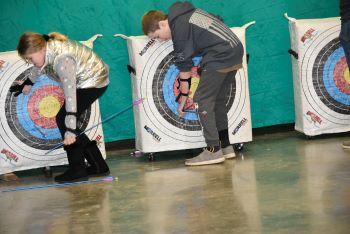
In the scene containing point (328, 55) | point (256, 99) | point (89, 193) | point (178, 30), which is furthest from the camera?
point (256, 99)

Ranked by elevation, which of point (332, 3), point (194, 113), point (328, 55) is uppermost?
point (332, 3)

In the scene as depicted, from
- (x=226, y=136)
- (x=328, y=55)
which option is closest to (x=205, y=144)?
(x=226, y=136)

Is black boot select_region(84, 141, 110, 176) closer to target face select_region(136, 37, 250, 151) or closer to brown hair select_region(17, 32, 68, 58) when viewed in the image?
target face select_region(136, 37, 250, 151)

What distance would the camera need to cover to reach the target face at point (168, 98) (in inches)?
175

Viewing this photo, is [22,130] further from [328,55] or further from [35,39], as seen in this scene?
[328,55]

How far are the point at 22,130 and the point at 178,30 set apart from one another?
1.13m

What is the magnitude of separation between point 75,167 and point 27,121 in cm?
49

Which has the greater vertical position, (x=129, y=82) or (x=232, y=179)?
(x=129, y=82)

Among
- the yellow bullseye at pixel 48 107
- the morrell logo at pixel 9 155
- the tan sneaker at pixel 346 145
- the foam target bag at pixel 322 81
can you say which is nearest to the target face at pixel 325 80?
the foam target bag at pixel 322 81

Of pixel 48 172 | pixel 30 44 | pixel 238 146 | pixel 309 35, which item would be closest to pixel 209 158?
pixel 238 146

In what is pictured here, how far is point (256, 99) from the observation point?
5.00 m

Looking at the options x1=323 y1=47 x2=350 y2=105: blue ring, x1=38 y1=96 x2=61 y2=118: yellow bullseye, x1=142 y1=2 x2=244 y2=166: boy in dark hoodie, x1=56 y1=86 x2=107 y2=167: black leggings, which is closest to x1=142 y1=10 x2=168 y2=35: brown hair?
x1=142 y1=2 x2=244 y2=166: boy in dark hoodie

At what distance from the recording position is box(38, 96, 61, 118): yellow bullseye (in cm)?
432

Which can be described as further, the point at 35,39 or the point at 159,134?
the point at 159,134
